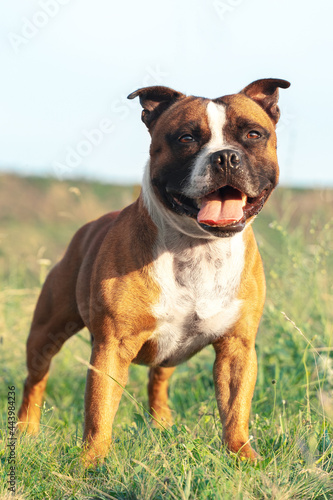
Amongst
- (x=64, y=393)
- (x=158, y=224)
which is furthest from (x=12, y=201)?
(x=158, y=224)

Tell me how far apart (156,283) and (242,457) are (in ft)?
3.53

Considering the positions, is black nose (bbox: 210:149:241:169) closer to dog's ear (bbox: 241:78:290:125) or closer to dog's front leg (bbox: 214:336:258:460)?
Result: dog's ear (bbox: 241:78:290:125)

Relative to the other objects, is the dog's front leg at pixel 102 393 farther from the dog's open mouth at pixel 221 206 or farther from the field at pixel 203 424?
the dog's open mouth at pixel 221 206

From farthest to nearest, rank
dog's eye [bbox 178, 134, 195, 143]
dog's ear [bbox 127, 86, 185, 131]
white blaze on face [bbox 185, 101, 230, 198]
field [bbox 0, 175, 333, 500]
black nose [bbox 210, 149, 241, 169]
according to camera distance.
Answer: dog's ear [bbox 127, 86, 185, 131]
dog's eye [bbox 178, 134, 195, 143]
white blaze on face [bbox 185, 101, 230, 198]
black nose [bbox 210, 149, 241, 169]
field [bbox 0, 175, 333, 500]

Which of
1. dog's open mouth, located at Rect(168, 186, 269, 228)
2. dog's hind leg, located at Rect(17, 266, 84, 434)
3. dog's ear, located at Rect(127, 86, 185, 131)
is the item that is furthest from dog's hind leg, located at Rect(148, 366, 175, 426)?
dog's ear, located at Rect(127, 86, 185, 131)

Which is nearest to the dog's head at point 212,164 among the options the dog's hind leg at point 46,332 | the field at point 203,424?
the field at point 203,424

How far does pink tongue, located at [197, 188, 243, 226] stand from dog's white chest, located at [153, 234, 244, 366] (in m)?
0.31

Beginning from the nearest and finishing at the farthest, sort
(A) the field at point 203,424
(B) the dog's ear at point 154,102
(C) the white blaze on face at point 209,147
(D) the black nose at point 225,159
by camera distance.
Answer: (A) the field at point 203,424
(D) the black nose at point 225,159
(C) the white blaze on face at point 209,147
(B) the dog's ear at point 154,102

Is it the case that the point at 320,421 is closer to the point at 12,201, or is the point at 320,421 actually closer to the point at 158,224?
the point at 158,224

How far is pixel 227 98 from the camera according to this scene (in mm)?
3924

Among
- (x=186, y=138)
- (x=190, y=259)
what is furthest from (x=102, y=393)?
(x=186, y=138)

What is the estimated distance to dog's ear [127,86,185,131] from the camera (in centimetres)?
411

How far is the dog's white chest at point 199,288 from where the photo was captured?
12.5ft

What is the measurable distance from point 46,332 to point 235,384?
1.74 m
